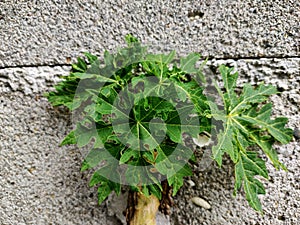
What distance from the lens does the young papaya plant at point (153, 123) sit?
2.56ft

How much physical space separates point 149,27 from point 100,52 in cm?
16

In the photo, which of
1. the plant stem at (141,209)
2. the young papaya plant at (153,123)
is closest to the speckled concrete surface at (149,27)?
the young papaya plant at (153,123)

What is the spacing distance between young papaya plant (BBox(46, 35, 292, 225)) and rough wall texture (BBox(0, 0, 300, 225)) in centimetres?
10

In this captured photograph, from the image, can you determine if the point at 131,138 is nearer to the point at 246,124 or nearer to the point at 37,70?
the point at 246,124

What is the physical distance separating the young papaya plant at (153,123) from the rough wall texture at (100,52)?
0.10 m

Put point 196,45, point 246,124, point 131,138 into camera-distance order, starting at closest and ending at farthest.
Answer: point 131,138, point 246,124, point 196,45

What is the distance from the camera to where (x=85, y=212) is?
107 cm

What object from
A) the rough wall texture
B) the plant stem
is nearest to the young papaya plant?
the plant stem

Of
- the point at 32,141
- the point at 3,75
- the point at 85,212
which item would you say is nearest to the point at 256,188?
the point at 85,212

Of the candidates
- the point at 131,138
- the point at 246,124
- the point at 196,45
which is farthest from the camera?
the point at 196,45

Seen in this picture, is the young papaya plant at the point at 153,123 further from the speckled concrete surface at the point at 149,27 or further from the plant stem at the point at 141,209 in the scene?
the speckled concrete surface at the point at 149,27

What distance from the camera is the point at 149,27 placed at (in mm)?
1031

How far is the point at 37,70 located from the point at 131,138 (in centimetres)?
45

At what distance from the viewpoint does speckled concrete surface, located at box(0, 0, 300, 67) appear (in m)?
1.01
